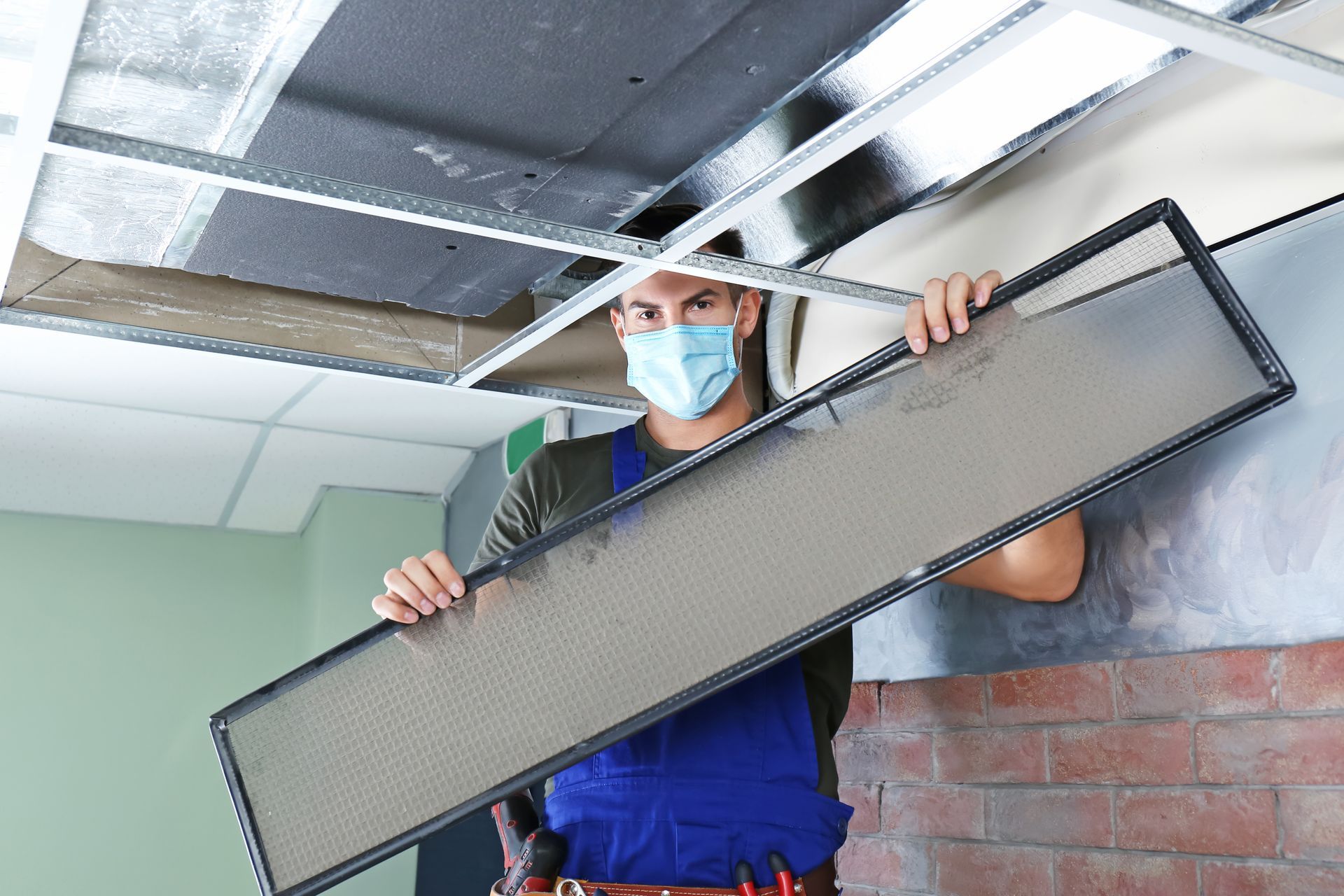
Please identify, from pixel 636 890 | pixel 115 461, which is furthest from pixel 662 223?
pixel 115 461

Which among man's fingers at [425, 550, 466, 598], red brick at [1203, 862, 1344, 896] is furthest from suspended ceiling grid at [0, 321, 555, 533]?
red brick at [1203, 862, 1344, 896]

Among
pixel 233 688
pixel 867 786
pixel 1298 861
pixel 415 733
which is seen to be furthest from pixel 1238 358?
pixel 233 688

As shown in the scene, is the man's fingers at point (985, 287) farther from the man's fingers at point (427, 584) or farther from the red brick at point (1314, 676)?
the man's fingers at point (427, 584)

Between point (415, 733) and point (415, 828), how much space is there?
4.5 inches

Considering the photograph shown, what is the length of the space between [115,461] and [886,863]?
3.26 meters

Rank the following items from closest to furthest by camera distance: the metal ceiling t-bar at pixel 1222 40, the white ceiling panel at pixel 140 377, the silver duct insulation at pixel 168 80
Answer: the metal ceiling t-bar at pixel 1222 40 → the silver duct insulation at pixel 168 80 → the white ceiling panel at pixel 140 377

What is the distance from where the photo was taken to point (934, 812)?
1933 millimetres

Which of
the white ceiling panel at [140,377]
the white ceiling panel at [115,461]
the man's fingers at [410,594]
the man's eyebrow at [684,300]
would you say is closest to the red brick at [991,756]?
the man's eyebrow at [684,300]

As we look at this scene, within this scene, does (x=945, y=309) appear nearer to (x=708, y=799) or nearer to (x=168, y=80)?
(x=708, y=799)

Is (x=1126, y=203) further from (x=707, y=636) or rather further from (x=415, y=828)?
(x=415, y=828)

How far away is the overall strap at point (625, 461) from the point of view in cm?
171

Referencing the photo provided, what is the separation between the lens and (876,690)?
2.12 meters

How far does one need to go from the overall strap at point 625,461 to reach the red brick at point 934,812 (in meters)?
0.79

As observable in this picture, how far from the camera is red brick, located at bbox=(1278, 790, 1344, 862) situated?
4.26ft
